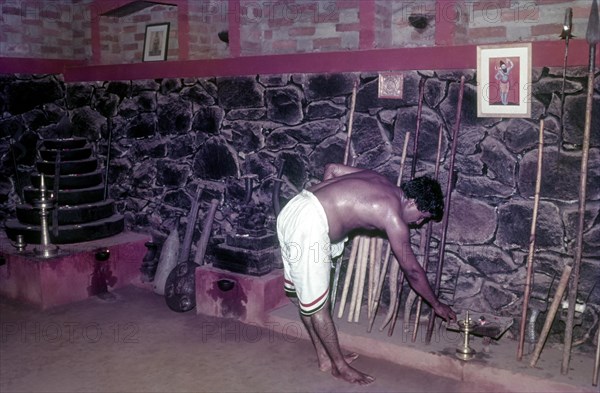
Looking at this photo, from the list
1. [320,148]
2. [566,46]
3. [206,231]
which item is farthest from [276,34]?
[566,46]

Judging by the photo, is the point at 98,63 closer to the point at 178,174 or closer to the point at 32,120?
the point at 32,120

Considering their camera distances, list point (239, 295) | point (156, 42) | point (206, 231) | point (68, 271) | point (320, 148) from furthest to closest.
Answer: point (156, 42) → point (206, 231) → point (68, 271) → point (320, 148) → point (239, 295)

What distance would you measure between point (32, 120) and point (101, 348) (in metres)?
3.92

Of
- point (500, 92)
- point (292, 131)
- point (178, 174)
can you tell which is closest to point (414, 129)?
point (500, 92)

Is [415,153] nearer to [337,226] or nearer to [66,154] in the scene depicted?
[337,226]

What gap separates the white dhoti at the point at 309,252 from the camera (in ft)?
14.9

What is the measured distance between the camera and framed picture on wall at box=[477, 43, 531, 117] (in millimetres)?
4727

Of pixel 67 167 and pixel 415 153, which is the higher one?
pixel 415 153

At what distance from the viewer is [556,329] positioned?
488 centimetres

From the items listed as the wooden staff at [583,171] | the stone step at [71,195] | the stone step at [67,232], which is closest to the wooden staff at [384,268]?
the wooden staff at [583,171]

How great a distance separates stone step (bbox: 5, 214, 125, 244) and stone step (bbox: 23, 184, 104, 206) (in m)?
0.28

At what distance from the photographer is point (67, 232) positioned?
6891 millimetres

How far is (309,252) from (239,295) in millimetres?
1597

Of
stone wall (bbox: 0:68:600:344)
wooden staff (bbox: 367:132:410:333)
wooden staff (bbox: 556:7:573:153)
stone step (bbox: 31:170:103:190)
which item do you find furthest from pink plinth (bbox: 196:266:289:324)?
wooden staff (bbox: 556:7:573:153)
